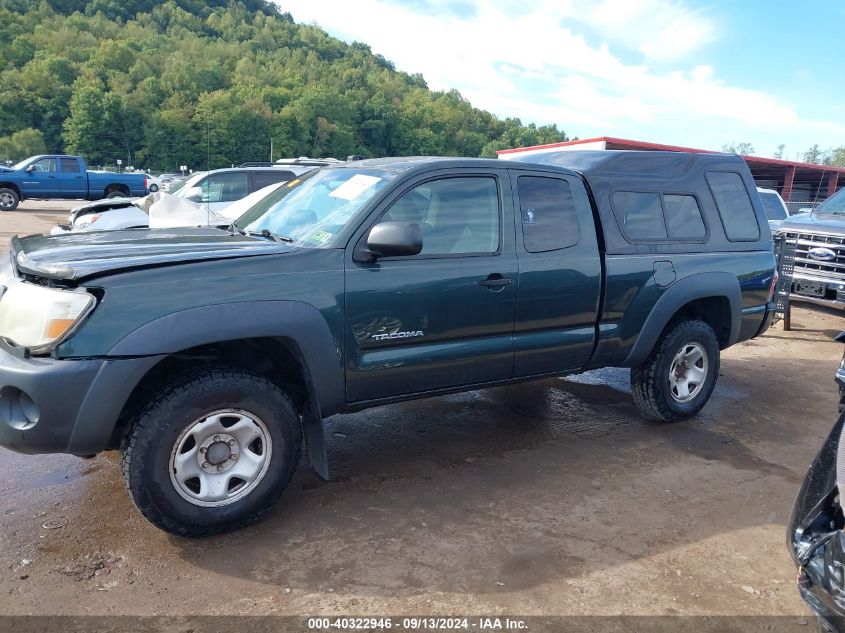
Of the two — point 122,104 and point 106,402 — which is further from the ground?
point 122,104

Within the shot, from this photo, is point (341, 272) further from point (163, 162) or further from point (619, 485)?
point (163, 162)

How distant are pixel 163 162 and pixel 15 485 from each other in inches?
3387

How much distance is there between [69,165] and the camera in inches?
828

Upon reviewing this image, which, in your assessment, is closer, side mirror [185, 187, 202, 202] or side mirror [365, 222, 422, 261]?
side mirror [365, 222, 422, 261]

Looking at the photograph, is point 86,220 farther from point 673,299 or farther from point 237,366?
point 673,299

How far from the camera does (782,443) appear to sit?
4.75m

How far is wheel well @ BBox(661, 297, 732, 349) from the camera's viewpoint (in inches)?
197

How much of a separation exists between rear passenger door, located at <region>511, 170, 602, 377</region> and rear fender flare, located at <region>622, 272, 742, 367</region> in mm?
499

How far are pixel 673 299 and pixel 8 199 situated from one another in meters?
22.6

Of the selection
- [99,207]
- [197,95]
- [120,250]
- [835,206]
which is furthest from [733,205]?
[197,95]

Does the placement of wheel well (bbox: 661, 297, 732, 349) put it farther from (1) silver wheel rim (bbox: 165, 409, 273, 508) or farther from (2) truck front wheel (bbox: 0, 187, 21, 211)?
(2) truck front wheel (bbox: 0, 187, 21, 211)

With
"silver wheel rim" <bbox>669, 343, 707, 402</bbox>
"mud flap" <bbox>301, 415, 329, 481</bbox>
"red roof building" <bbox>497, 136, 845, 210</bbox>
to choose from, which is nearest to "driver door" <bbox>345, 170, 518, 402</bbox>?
"mud flap" <bbox>301, 415, 329, 481</bbox>

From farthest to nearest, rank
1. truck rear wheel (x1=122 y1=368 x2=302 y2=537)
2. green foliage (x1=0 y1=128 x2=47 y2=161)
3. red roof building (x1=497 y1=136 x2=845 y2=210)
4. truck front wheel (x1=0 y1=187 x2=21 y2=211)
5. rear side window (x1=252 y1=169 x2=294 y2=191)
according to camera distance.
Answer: green foliage (x1=0 y1=128 x2=47 y2=161) < red roof building (x1=497 y1=136 x2=845 y2=210) < truck front wheel (x1=0 y1=187 x2=21 y2=211) < rear side window (x1=252 y1=169 x2=294 y2=191) < truck rear wheel (x1=122 y1=368 x2=302 y2=537)

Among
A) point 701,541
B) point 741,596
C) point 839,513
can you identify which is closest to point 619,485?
point 701,541
